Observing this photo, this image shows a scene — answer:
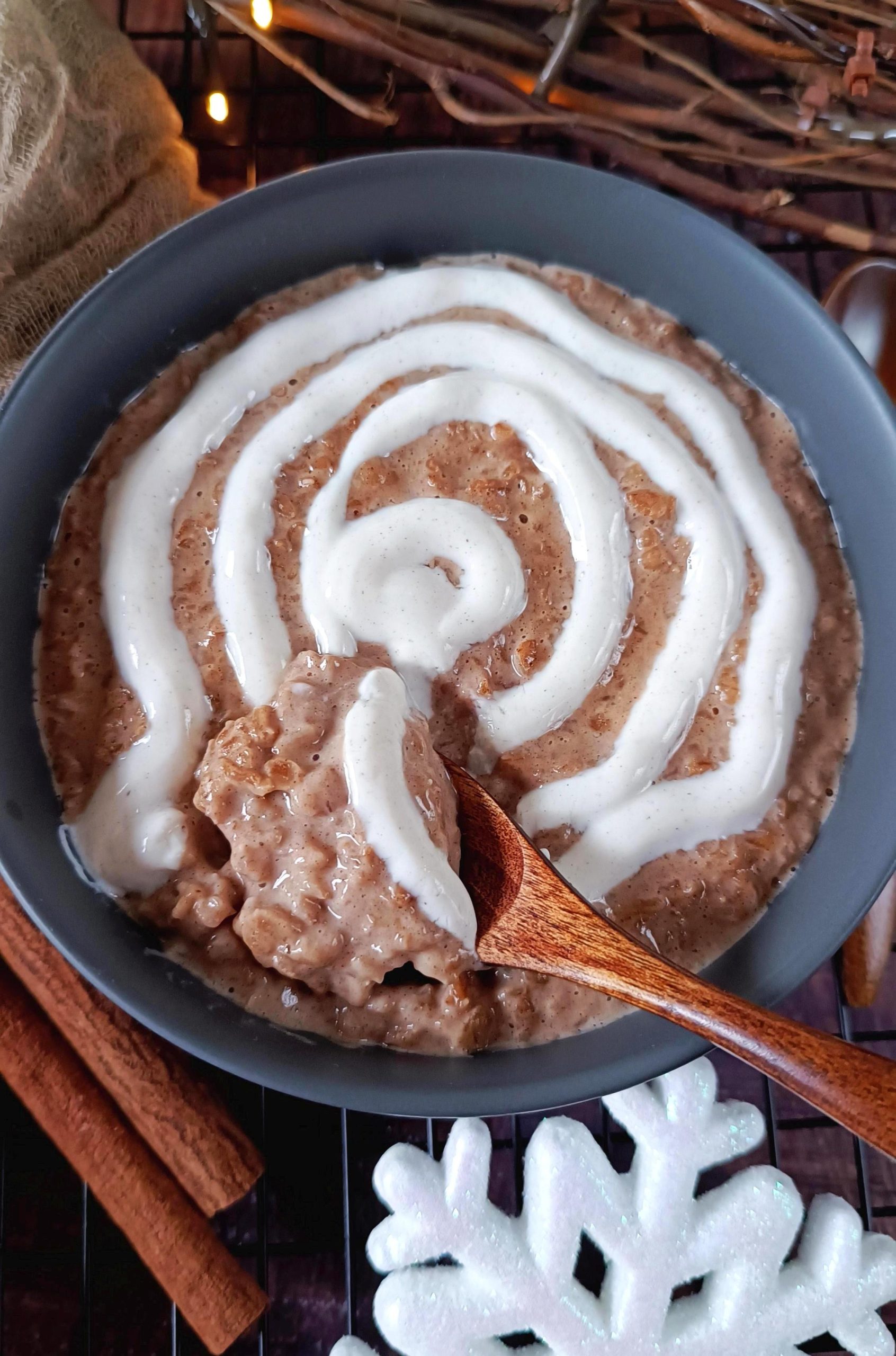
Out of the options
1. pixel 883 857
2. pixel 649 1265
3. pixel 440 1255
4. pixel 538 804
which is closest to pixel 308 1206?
pixel 440 1255

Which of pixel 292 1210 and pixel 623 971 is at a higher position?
pixel 623 971

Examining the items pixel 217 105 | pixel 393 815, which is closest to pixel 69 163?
pixel 217 105

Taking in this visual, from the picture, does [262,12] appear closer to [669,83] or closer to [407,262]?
[407,262]

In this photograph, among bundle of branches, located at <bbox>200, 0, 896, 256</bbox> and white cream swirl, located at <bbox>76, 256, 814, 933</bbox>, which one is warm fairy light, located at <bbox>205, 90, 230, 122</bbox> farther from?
white cream swirl, located at <bbox>76, 256, 814, 933</bbox>

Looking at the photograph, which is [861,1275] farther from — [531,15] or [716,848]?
[531,15]

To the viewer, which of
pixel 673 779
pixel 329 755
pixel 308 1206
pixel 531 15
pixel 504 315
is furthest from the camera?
pixel 531 15

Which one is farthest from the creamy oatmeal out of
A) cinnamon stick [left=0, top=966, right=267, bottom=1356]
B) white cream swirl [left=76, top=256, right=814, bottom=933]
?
cinnamon stick [left=0, top=966, right=267, bottom=1356]

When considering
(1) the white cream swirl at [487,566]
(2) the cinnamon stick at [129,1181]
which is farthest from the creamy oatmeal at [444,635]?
(2) the cinnamon stick at [129,1181]
